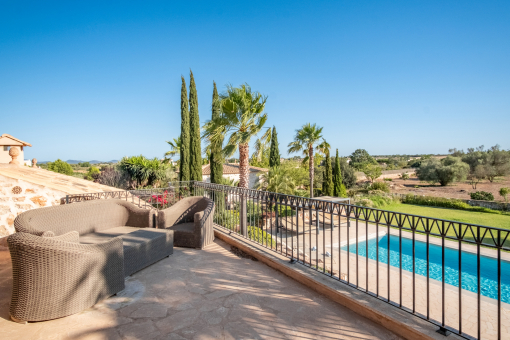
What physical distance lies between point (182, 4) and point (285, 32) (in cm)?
712

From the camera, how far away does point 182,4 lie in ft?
38.0

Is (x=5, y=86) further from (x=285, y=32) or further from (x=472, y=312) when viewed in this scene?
(x=472, y=312)

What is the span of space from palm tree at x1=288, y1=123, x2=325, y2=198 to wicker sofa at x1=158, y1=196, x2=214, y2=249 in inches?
710

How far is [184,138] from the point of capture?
18344mm

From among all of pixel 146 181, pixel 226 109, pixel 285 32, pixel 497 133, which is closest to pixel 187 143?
pixel 146 181

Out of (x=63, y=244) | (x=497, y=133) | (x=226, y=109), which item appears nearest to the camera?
(x=63, y=244)

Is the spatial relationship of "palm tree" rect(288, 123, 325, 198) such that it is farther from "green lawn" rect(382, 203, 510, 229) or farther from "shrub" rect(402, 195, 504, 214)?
"green lawn" rect(382, 203, 510, 229)

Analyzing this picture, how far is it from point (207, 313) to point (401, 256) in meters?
2.09

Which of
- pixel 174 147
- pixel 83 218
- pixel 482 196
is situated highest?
pixel 174 147

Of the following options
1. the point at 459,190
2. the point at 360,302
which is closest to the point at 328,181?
the point at 459,190

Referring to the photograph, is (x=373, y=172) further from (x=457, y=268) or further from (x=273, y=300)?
(x=273, y=300)

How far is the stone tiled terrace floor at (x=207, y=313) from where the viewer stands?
2195 millimetres

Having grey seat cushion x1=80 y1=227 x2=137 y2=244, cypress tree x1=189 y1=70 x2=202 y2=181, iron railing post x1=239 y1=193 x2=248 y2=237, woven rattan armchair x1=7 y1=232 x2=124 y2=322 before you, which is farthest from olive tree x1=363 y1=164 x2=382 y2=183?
woven rattan armchair x1=7 y1=232 x2=124 y2=322

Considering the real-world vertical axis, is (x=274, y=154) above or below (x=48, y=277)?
above
